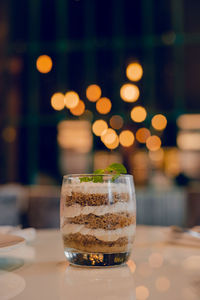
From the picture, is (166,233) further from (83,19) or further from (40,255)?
(83,19)

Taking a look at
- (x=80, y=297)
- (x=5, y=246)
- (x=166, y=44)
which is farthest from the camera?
(x=166, y=44)

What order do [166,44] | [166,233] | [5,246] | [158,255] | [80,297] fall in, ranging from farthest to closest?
[166,44]
[166,233]
[158,255]
[5,246]
[80,297]

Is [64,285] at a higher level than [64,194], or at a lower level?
lower

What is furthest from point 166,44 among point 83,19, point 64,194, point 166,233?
point 64,194

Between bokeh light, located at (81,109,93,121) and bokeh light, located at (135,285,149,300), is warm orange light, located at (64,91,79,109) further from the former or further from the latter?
bokeh light, located at (135,285,149,300)

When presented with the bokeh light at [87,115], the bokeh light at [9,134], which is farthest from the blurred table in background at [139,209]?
the bokeh light at [9,134]

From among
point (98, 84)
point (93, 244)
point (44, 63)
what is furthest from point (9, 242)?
point (98, 84)

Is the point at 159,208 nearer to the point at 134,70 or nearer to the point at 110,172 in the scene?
the point at 134,70

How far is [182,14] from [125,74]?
118cm

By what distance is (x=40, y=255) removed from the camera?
98 cm

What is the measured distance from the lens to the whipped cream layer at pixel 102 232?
2.70 feet

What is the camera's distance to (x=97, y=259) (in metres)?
0.83

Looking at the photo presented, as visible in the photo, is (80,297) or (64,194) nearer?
(80,297)

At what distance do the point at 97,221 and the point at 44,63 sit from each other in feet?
18.2
